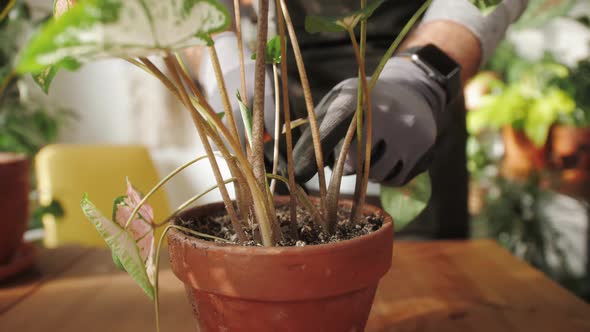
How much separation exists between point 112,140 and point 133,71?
0.41 meters

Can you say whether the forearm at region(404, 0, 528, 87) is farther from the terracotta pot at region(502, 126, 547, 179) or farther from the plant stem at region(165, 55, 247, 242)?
the terracotta pot at region(502, 126, 547, 179)

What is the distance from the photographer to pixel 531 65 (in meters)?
1.73

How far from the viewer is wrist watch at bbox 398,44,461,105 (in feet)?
1.58

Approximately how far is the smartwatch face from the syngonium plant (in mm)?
207

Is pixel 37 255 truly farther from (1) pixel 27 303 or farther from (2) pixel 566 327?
(2) pixel 566 327

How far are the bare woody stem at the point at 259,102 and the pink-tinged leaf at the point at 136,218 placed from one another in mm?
76

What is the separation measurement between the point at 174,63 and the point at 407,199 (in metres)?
0.25

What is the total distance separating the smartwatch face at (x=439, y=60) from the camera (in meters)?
0.49

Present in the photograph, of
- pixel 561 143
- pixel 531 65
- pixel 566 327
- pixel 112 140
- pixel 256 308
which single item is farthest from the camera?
pixel 112 140

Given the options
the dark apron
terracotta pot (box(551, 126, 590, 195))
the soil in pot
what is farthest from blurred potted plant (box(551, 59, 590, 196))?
the soil in pot

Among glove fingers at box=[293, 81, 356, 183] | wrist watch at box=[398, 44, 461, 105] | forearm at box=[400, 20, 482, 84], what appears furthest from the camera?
forearm at box=[400, 20, 482, 84]

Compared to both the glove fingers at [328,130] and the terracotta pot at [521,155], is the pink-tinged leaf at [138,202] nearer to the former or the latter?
the glove fingers at [328,130]

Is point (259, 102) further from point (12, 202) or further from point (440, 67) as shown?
point (12, 202)

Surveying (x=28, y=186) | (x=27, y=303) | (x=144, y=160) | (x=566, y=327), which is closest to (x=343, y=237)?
(x=566, y=327)
